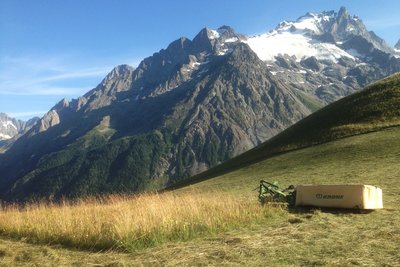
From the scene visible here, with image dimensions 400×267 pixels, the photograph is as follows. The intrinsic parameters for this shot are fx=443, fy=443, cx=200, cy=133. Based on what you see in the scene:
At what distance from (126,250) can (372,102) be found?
60.7m

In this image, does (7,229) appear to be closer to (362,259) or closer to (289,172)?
(362,259)

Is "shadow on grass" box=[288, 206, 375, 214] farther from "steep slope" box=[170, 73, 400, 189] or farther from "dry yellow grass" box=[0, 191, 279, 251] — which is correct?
"steep slope" box=[170, 73, 400, 189]

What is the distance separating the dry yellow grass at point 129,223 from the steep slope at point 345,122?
43.1 m

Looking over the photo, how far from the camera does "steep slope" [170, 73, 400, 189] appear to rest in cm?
5978

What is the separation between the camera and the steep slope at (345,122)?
59.8m

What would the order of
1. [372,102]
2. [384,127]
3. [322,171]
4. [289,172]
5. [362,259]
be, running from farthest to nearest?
[372,102], [384,127], [289,172], [322,171], [362,259]

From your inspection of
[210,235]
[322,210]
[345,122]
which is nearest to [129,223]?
[210,235]

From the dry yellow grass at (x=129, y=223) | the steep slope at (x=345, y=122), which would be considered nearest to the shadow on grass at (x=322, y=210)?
the dry yellow grass at (x=129, y=223)

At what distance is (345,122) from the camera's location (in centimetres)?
6525

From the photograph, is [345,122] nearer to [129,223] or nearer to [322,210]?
[322,210]

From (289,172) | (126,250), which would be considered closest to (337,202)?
(126,250)

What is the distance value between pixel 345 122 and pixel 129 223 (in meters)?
55.1

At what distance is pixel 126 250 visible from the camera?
14.6 metres

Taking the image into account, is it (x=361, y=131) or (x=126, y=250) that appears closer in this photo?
(x=126, y=250)
